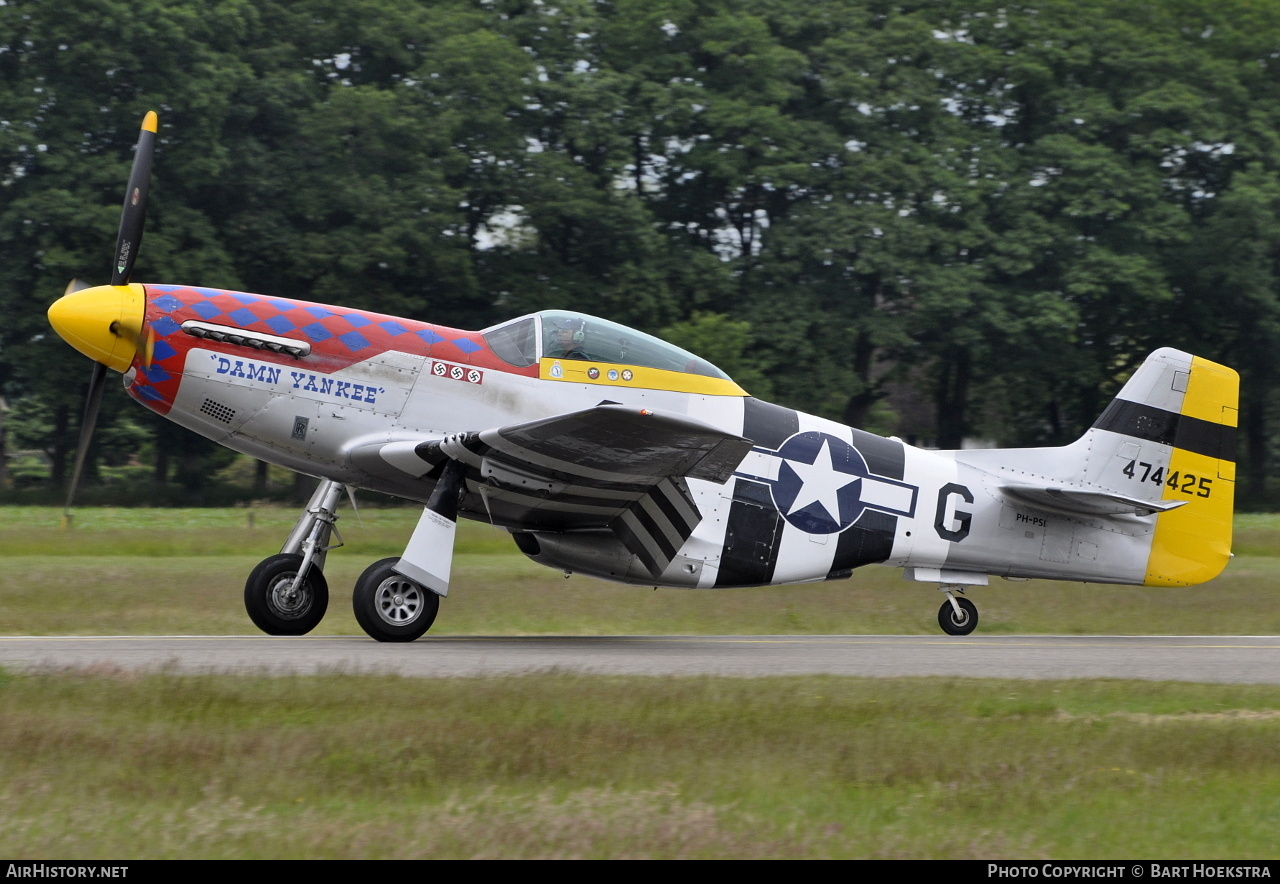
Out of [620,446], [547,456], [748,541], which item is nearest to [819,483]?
[748,541]

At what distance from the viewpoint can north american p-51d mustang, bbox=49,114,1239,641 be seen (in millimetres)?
10859

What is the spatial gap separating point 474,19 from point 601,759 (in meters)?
31.9

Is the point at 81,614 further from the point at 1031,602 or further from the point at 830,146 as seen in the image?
the point at 830,146

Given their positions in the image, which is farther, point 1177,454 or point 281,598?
point 1177,454

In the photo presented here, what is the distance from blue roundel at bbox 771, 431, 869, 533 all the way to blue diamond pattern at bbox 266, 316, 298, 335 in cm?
455

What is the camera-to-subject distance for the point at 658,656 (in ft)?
35.5

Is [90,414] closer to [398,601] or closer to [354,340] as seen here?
[354,340]

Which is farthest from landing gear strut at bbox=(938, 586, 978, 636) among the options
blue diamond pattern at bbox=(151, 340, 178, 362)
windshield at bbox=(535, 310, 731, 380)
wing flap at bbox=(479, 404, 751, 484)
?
blue diamond pattern at bbox=(151, 340, 178, 362)

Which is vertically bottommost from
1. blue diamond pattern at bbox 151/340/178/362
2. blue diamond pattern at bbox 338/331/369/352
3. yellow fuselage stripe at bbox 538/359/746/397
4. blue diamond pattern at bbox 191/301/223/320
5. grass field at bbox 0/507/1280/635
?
grass field at bbox 0/507/1280/635

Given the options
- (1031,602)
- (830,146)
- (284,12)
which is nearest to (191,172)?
(284,12)

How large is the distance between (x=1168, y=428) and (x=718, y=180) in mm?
22957

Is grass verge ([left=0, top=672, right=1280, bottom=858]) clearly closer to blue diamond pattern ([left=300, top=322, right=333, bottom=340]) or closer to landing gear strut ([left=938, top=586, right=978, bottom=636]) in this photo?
blue diamond pattern ([left=300, top=322, right=333, bottom=340])

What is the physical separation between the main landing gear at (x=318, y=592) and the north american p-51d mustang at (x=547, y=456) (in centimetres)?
2

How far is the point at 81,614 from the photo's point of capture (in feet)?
45.3
